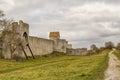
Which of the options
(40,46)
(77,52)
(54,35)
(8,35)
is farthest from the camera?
(77,52)

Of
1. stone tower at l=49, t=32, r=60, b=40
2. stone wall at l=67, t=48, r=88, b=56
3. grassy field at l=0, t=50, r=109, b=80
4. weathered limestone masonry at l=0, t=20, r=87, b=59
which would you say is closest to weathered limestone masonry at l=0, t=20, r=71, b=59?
weathered limestone masonry at l=0, t=20, r=87, b=59

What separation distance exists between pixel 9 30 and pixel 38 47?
18060mm

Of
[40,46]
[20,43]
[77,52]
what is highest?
[20,43]

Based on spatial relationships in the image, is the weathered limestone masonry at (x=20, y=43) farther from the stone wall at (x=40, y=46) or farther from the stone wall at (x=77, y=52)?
the stone wall at (x=77, y=52)

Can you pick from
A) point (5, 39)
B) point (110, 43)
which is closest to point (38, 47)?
point (5, 39)

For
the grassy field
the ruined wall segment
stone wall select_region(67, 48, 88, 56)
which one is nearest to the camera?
the grassy field

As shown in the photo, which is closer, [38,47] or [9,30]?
[9,30]

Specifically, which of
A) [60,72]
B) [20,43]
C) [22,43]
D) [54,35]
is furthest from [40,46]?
[60,72]

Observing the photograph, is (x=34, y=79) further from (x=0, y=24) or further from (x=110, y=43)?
(x=110, y=43)

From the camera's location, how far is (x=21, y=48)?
6544 cm

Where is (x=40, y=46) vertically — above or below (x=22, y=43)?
below

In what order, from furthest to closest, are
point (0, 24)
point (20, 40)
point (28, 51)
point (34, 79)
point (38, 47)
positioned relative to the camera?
point (38, 47)
point (28, 51)
point (20, 40)
point (0, 24)
point (34, 79)

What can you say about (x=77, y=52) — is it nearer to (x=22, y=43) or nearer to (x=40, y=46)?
(x=40, y=46)

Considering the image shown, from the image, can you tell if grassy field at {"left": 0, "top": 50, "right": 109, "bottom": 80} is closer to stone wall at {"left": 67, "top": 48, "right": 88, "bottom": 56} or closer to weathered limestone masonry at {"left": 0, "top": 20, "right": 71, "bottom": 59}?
weathered limestone masonry at {"left": 0, "top": 20, "right": 71, "bottom": 59}
